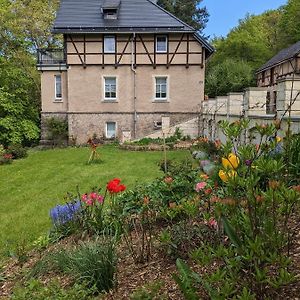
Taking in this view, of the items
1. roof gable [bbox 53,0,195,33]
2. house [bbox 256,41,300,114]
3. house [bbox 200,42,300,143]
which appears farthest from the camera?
house [bbox 256,41,300,114]

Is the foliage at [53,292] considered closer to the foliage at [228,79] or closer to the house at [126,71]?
the house at [126,71]

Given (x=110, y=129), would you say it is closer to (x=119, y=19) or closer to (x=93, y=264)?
(x=119, y=19)

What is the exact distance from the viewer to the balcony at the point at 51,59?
2258 centimetres

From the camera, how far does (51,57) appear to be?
75.2ft

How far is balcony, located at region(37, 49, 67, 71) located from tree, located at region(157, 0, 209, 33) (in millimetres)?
18148

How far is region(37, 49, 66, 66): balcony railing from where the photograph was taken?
22641mm

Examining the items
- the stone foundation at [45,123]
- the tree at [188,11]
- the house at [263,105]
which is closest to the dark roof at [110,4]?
the stone foundation at [45,123]

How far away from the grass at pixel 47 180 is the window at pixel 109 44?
643cm

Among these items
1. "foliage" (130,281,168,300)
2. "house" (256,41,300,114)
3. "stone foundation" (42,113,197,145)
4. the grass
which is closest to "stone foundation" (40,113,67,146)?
"stone foundation" (42,113,197,145)

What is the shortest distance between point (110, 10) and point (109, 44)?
7.25 feet

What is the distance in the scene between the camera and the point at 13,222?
280 inches

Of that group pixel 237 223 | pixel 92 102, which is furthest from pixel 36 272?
pixel 92 102

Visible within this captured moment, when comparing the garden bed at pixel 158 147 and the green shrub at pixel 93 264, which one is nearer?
the green shrub at pixel 93 264

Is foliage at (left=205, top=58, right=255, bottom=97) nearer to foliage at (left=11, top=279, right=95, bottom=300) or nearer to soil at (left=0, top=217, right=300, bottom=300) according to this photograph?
soil at (left=0, top=217, right=300, bottom=300)
